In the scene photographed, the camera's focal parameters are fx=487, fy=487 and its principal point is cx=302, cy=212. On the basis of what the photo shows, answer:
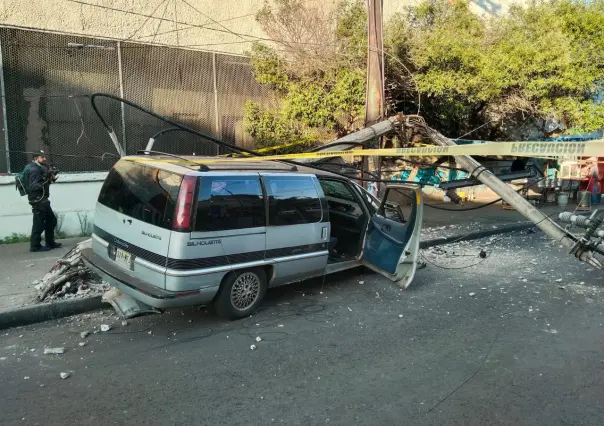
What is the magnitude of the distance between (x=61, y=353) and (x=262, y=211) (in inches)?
93.2

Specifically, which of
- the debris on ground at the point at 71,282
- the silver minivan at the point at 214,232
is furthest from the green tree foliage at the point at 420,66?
the debris on ground at the point at 71,282

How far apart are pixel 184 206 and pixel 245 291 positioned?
1.24 meters

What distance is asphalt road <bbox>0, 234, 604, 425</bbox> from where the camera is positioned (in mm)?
3512

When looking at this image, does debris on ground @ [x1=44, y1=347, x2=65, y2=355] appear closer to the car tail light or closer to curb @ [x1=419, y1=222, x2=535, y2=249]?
the car tail light

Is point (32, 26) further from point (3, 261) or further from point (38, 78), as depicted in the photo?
point (3, 261)

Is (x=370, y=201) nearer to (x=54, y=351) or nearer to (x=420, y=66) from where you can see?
(x=54, y=351)

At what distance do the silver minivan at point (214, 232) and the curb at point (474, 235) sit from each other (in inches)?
131

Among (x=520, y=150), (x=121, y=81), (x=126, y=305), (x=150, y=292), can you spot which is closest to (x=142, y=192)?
(x=150, y=292)

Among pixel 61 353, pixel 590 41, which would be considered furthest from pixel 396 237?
pixel 590 41

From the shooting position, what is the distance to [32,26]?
9188mm

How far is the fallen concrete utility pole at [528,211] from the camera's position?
20.6 feet

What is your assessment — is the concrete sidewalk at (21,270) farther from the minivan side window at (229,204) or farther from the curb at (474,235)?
the curb at (474,235)

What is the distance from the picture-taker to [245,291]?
210 inches

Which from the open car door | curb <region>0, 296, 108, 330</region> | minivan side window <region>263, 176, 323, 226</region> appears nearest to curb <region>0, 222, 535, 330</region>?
curb <region>0, 296, 108, 330</region>
